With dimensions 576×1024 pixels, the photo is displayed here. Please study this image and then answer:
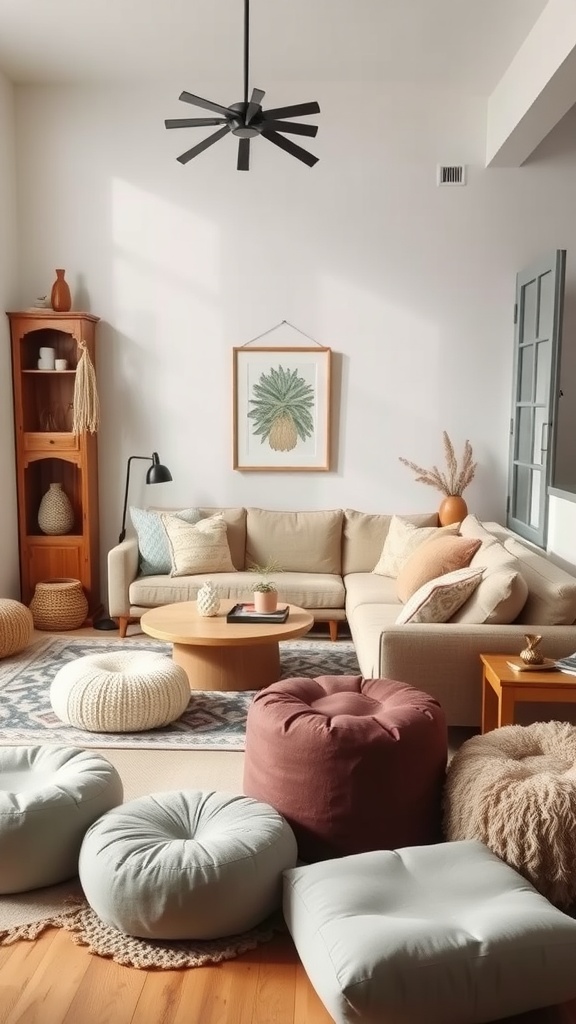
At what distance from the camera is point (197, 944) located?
95.2 inches

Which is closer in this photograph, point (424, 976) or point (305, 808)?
point (424, 976)

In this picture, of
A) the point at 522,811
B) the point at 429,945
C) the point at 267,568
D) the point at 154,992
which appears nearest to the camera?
the point at 429,945

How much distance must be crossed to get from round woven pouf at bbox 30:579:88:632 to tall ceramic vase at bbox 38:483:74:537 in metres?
0.38

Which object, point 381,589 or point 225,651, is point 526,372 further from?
point 225,651

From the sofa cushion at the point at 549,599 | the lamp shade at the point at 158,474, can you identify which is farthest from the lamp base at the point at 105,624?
the sofa cushion at the point at 549,599

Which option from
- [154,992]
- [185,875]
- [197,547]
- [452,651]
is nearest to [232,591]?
[197,547]

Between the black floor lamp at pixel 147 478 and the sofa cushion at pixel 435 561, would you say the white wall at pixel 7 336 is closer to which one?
the black floor lamp at pixel 147 478

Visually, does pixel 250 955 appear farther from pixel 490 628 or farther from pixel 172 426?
pixel 172 426

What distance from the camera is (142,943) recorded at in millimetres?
2398

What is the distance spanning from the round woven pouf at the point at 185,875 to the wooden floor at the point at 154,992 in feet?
0.34

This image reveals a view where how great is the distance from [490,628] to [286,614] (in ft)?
4.21

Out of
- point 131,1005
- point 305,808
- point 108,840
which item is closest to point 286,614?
point 305,808

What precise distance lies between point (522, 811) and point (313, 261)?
435 cm

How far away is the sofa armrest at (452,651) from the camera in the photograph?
362 centimetres
